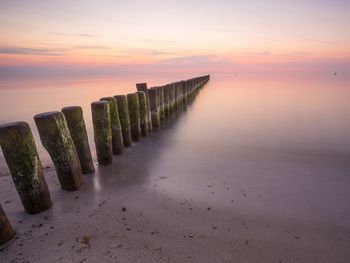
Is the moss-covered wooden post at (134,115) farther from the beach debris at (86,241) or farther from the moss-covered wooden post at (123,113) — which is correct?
the beach debris at (86,241)

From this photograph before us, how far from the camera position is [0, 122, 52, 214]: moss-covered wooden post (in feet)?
8.04

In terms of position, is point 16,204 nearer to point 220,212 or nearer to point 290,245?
point 220,212

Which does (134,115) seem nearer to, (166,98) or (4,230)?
(166,98)

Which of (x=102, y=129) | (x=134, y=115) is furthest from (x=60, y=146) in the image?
(x=134, y=115)

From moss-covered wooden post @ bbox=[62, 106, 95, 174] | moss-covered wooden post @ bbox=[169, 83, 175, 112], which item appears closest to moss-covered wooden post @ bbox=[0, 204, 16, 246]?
moss-covered wooden post @ bbox=[62, 106, 95, 174]

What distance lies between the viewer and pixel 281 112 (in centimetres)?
1063

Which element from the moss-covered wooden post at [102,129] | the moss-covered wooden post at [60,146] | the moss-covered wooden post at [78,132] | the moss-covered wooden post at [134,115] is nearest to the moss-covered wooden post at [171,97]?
the moss-covered wooden post at [134,115]

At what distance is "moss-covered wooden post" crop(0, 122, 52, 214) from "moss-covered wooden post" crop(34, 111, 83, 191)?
34 centimetres

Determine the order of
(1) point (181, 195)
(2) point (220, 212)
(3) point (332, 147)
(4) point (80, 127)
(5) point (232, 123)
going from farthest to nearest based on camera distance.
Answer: (5) point (232, 123), (3) point (332, 147), (4) point (80, 127), (1) point (181, 195), (2) point (220, 212)

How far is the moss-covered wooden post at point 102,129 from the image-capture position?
3.95m

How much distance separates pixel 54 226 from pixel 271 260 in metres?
2.06

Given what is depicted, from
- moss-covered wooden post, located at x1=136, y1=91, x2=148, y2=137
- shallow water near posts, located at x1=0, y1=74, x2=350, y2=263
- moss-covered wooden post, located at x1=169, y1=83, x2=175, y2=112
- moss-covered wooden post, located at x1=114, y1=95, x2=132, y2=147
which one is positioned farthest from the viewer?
moss-covered wooden post, located at x1=169, y1=83, x2=175, y2=112

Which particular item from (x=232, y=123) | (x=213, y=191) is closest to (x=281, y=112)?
(x=232, y=123)

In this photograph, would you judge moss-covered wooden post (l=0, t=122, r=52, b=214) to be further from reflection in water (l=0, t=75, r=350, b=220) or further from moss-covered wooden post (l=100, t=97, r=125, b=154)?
moss-covered wooden post (l=100, t=97, r=125, b=154)
